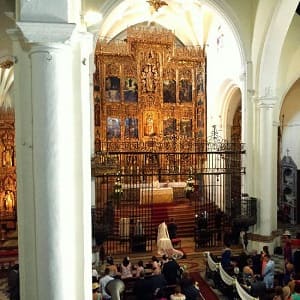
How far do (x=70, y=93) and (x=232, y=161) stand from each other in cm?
1230

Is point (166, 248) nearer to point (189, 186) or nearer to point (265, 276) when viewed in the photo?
point (265, 276)

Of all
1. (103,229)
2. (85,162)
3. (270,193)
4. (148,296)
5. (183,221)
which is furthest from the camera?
(183,221)

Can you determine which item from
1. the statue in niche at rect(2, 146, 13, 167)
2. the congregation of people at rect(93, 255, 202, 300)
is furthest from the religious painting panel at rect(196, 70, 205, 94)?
the congregation of people at rect(93, 255, 202, 300)

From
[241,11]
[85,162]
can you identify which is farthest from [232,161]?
[85,162]

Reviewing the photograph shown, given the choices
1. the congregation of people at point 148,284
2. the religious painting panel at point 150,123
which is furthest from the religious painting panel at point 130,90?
the congregation of people at point 148,284

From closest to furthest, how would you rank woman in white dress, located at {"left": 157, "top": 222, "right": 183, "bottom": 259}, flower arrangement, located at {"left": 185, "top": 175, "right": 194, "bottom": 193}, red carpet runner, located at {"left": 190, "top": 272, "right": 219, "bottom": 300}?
red carpet runner, located at {"left": 190, "top": 272, "right": 219, "bottom": 300}, woman in white dress, located at {"left": 157, "top": 222, "right": 183, "bottom": 259}, flower arrangement, located at {"left": 185, "top": 175, "right": 194, "bottom": 193}

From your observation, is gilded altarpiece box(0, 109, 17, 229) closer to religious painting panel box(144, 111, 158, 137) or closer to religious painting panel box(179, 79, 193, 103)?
religious painting panel box(144, 111, 158, 137)

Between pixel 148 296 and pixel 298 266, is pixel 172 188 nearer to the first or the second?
pixel 298 266

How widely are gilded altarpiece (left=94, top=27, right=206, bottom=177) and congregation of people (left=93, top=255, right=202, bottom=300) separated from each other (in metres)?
11.1

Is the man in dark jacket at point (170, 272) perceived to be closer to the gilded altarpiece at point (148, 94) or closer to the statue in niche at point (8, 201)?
the statue in niche at point (8, 201)

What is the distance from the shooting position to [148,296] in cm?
886

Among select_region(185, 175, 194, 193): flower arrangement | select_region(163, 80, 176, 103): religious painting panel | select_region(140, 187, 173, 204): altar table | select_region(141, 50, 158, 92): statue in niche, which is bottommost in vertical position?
select_region(140, 187, 173, 204): altar table

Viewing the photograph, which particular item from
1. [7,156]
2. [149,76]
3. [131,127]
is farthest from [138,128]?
[7,156]

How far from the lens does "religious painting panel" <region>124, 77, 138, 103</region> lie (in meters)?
21.7
